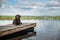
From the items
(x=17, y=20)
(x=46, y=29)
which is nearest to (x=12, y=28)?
(x=17, y=20)

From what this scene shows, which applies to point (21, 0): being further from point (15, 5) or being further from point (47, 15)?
Result: point (47, 15)

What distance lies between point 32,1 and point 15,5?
326mm

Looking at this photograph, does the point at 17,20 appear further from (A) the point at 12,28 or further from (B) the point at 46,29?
(B) the point at 46,29

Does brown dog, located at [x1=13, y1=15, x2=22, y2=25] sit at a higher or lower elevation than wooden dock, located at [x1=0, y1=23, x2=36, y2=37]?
higher

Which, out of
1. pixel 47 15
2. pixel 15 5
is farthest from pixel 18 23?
pixel 47 15

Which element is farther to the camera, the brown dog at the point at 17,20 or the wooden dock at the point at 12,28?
the brown dog at the point at 17,20

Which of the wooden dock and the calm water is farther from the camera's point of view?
the calm water

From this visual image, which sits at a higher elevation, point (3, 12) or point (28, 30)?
point (3, 12)

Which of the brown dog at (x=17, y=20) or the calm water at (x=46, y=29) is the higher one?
the brown dog at (x=17, y=20)

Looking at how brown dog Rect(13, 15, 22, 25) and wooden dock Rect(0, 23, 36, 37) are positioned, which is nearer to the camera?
wooden dock Rect(0, 23, 36, 37)

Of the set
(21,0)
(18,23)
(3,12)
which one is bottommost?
(18,23)

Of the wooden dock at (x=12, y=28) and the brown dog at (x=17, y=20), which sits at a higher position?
the brown dog at (x=17, y=20)

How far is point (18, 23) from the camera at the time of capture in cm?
334

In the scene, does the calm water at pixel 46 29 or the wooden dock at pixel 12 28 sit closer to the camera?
the wooden dock at pixel 12 28
